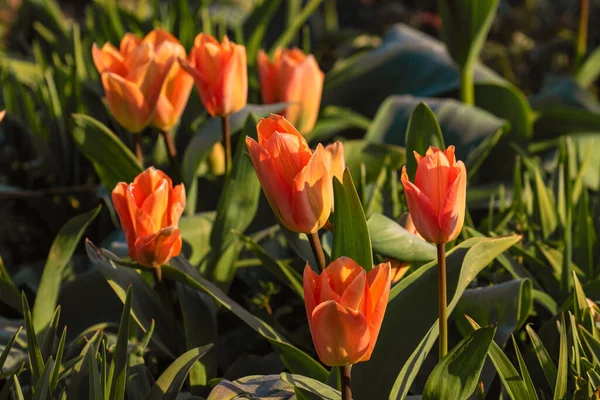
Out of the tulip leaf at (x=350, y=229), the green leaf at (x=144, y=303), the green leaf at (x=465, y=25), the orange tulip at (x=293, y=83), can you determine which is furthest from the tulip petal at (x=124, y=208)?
the green leaf at (x=465, y=25)

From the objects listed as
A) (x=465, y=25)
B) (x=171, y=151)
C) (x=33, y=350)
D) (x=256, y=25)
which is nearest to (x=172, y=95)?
(x=171, y=151)

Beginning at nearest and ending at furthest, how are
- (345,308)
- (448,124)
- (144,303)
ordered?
1. (345,308)
2. (144,303)
3. (448,124)

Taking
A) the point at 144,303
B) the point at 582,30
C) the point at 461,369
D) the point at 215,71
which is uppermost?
the point at 215,71

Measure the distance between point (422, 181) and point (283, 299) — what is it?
0.55 meters

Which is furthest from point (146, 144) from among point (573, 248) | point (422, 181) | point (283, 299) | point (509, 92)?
point (422, 181)

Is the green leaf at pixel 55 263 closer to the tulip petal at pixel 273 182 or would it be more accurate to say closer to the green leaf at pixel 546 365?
the tulip petal at pixel 273 182

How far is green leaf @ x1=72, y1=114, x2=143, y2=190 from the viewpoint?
3.68 ft

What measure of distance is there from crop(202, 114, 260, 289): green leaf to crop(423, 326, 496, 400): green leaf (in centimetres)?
42

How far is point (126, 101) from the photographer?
1.04m

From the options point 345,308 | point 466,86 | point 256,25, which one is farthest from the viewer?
point 256,25

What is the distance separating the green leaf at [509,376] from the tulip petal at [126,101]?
520 mm

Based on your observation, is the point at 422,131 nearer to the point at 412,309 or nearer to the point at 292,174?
the point at 412,309

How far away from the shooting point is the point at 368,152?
4.48 ft

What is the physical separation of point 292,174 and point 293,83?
63 centimetres
